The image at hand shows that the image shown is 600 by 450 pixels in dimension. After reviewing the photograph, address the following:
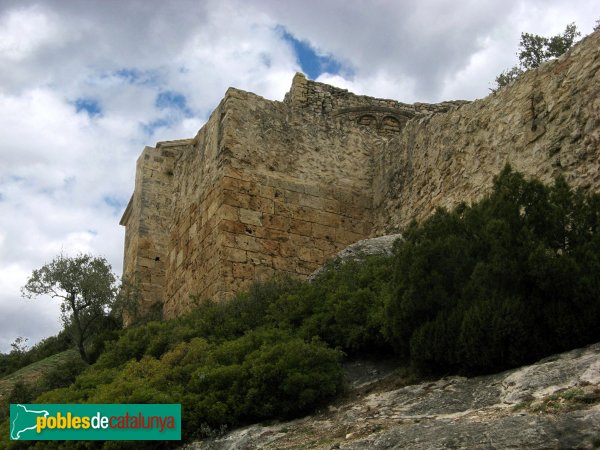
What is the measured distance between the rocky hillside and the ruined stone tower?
4124 mm

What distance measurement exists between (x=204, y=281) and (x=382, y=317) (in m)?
5.64

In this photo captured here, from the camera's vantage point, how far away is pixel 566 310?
5.94 metres

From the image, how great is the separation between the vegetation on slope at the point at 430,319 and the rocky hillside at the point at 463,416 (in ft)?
0.75

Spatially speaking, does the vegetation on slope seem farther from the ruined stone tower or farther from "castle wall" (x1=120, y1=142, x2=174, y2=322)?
"castle wall" (x1=120, y1=142, x2=174, y2=322)

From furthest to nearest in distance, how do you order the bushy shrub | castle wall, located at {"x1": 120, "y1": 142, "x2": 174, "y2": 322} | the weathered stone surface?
castle wall, located at {"x1": 120, "y1": 142, "x2": 174, "y2": 322} < the weathered stone surface < the bushy shrub

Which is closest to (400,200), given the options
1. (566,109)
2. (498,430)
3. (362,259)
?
(362,259)

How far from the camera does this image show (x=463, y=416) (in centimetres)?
533

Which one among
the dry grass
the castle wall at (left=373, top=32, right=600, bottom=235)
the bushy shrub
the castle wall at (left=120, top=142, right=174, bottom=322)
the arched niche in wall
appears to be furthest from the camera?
the castle wall at (left=120, top=142, right=174, bottom=322)

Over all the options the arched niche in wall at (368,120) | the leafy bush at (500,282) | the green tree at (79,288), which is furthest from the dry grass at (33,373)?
the leafy bush at (500,282)

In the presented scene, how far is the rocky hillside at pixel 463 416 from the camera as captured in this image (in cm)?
464

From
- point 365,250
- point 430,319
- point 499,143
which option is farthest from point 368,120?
point 430,319

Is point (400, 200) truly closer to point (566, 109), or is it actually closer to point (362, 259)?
point (362, 259)

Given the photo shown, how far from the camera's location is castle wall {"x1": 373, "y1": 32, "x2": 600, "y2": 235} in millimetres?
9055

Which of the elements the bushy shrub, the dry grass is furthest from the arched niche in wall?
the bushy shrub
